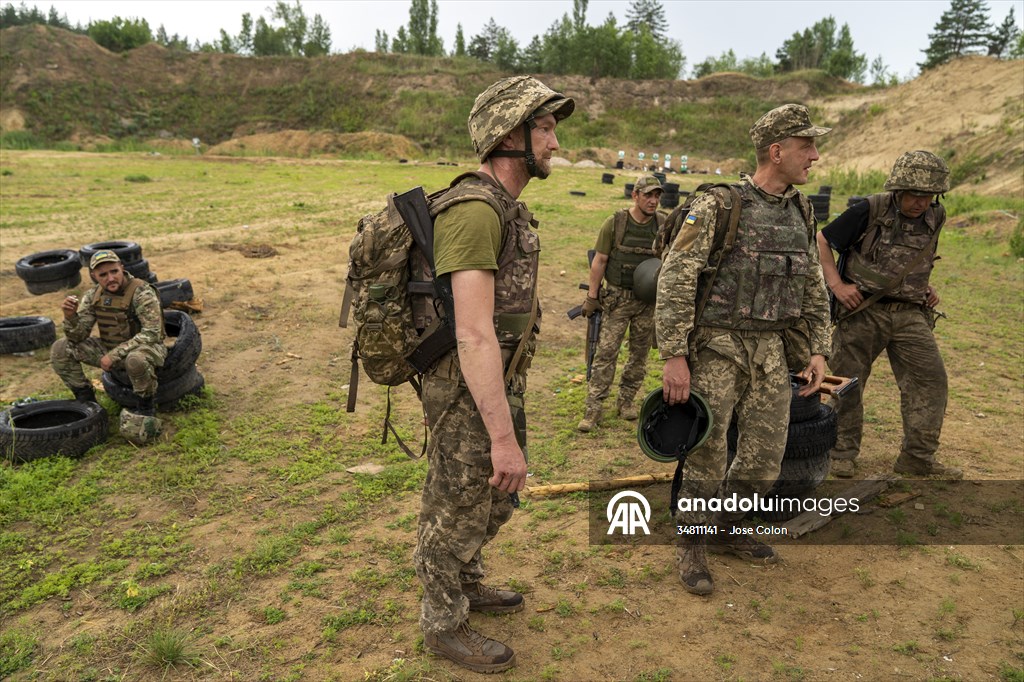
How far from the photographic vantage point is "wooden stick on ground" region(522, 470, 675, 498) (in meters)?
4.76

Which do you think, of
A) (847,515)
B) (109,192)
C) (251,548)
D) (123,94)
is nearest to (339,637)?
(251,548)

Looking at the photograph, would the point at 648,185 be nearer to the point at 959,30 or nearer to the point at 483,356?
the point at 483,356

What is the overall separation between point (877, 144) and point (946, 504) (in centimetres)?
3443

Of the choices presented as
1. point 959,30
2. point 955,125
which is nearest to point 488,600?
point 955,125

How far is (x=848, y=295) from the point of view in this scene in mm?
4836

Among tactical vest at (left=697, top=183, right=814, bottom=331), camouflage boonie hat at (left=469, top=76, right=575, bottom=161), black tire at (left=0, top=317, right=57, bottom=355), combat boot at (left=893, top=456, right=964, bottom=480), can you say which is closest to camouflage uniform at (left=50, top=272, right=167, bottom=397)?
black tire at (left=0, top=317, right=57, bottom=355)

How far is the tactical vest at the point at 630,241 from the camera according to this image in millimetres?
5801

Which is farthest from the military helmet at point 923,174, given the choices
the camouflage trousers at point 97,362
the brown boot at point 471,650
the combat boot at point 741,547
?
the camouflage trousers at point 97,362

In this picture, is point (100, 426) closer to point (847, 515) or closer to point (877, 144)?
point (847, 515)

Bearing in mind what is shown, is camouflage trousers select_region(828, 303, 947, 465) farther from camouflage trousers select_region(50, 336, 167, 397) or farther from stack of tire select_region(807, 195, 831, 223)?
stack of tire select_region(807, 195, 831, 223)

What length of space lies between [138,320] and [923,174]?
21.2 ft

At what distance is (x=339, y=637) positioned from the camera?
3.31 m

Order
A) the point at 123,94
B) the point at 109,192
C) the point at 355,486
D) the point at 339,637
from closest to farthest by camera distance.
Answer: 1. the point at 339,637
2. the point at 355,486
3. the point at 109,192
4. the point at 123,94

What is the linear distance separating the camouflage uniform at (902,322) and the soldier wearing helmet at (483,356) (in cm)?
320
